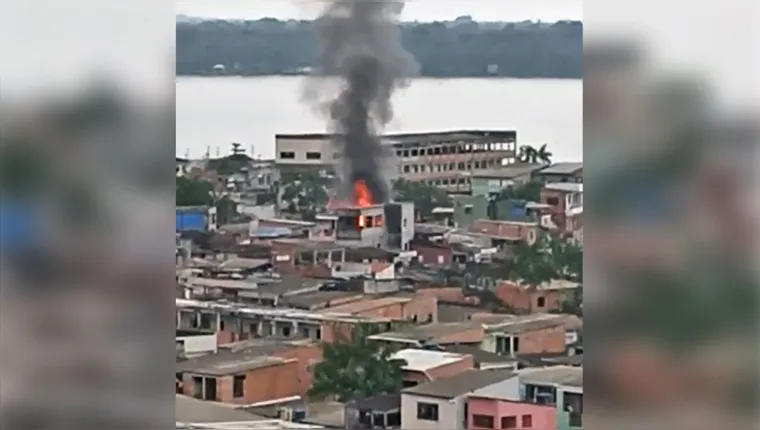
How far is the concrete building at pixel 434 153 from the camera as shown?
1946 mm

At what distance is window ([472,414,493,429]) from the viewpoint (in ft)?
6.57

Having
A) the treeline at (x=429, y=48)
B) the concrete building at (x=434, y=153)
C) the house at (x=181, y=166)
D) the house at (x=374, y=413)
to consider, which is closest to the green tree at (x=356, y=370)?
the house at (x=374, y=413)

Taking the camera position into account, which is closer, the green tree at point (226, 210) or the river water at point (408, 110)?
the river water at point (408, 110)

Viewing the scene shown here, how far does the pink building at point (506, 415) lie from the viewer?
1.98 meters

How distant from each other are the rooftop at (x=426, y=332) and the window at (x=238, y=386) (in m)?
0.29

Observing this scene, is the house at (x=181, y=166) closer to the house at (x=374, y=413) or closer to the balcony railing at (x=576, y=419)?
the house at (x=374, y=413)

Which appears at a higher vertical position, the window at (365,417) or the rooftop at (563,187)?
the rooftop at (563,187)

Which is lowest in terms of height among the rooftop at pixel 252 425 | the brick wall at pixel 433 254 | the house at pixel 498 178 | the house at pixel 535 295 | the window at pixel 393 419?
the rooftop at pixel 252 425
